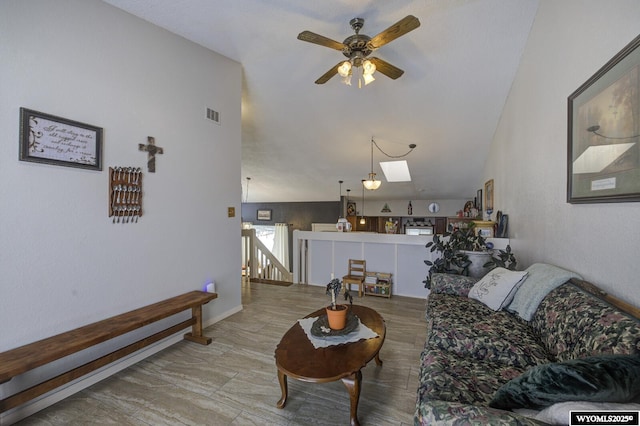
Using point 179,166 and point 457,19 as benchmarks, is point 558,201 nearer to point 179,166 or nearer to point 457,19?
point 457,19

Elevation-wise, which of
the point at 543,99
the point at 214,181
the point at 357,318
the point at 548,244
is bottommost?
the point at 357,318

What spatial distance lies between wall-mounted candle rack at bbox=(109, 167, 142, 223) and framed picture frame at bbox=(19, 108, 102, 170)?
0.48 feet

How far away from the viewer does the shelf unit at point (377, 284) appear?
4051 mm

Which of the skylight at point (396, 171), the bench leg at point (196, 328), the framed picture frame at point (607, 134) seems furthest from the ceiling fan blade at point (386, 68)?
the skylight at point (396, 171)

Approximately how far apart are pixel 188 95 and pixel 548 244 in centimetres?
369

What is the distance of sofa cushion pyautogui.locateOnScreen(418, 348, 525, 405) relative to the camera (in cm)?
121

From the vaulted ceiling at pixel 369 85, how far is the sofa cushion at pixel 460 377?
2.80m

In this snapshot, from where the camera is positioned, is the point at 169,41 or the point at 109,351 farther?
the point at 169,41

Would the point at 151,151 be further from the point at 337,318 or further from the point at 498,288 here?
the point at 498,288

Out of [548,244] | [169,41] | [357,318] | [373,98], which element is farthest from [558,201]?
[169,41]

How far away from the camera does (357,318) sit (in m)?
2.11

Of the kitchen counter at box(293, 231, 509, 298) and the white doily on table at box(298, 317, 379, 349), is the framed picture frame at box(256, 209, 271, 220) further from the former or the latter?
the white doily on table at box(298, 317, 379, 349)

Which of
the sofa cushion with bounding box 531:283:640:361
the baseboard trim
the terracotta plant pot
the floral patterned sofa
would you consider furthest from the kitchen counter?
the baseboard trim

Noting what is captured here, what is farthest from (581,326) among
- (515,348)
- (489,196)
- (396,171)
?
(396,171)
